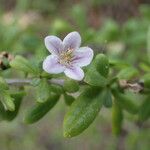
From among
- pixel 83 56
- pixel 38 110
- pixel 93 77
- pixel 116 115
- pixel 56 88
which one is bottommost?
pixel 116 115

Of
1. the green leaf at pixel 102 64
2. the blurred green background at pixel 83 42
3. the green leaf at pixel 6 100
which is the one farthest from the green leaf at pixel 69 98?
the blurred green background at pixel 83 42

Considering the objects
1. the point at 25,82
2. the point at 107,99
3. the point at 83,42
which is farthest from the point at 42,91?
the point at 83,42

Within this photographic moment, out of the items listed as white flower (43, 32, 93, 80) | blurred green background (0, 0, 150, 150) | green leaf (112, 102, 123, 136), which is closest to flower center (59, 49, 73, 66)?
white flower (43, 32, 93, 80)

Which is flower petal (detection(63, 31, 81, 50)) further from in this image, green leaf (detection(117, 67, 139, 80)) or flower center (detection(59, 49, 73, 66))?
green leaf (detection(117, 67, 139, 80))

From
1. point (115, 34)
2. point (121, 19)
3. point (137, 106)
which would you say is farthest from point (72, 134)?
point (121, 19)

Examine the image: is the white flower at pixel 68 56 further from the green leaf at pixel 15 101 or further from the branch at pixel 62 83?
the green leaf at pixel 15 101

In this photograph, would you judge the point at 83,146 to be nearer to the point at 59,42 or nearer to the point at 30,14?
the point at 30,14

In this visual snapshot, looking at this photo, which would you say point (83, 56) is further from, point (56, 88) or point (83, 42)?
point (83, 42)
